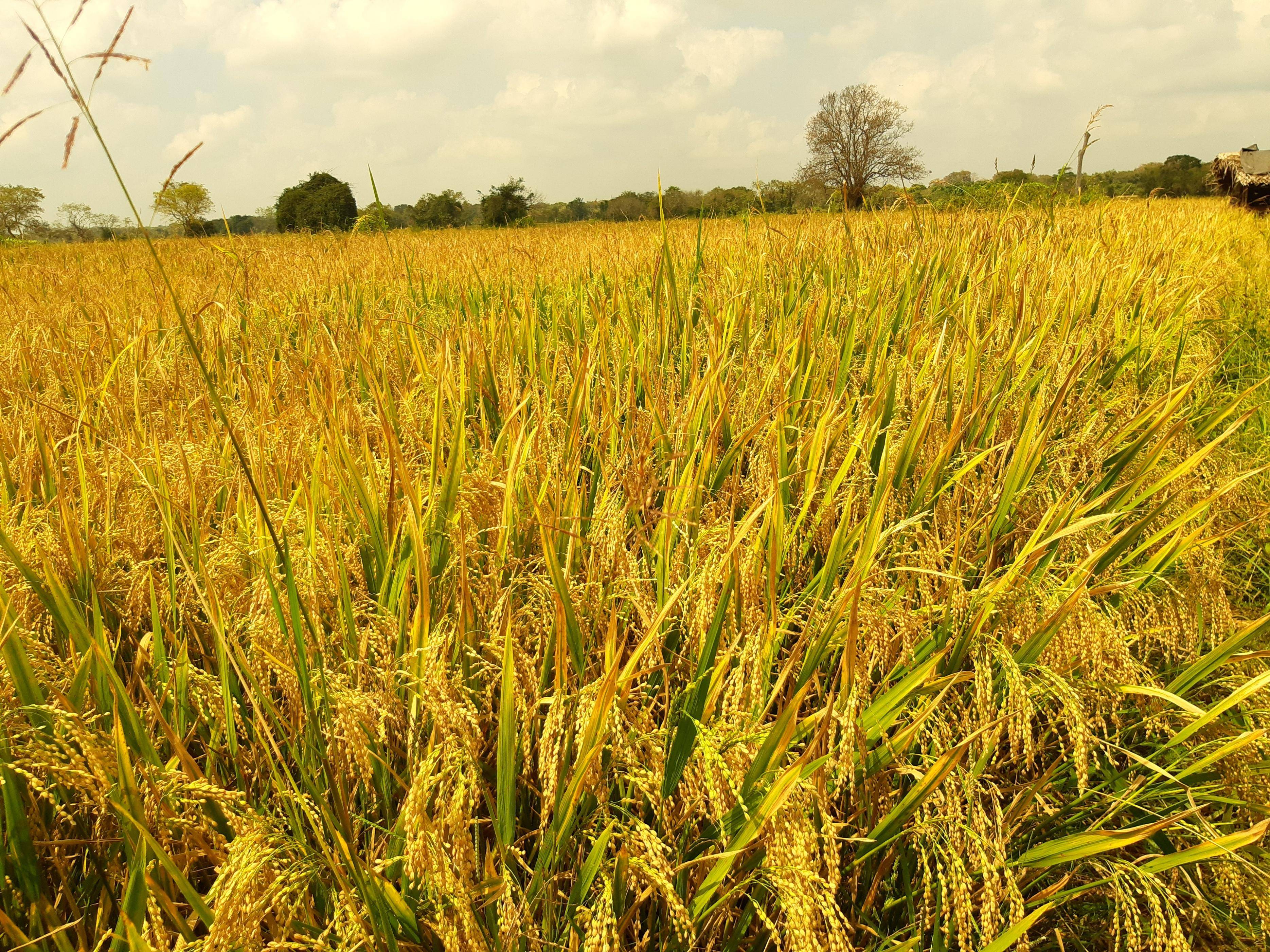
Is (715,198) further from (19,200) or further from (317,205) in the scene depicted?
(19,200)

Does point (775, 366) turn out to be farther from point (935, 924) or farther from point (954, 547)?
point (935, 924)

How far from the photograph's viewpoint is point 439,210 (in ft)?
75.8

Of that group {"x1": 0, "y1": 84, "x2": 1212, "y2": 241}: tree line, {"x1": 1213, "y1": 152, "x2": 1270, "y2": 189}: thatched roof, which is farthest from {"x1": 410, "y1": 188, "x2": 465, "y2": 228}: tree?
{"x1": 1213, "y1": 152, "x2": 1270, "y2": 189}: thatched roof

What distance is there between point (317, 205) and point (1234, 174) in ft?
67.2

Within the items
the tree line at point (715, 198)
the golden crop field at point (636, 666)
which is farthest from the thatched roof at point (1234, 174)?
the golden crop field at point (636, 666)

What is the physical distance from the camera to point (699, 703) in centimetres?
106

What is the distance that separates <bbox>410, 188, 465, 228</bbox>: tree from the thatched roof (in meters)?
18.8

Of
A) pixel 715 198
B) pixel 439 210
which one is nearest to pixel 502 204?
pixel 439 210

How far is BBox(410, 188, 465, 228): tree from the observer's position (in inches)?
807

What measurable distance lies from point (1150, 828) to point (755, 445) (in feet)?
3.69

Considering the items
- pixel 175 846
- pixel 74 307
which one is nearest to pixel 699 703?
pixel 175 846

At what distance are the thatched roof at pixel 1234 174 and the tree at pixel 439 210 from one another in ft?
61.5

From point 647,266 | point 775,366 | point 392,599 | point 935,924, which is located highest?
point 647,266

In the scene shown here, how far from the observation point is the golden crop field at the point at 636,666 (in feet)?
2.86
